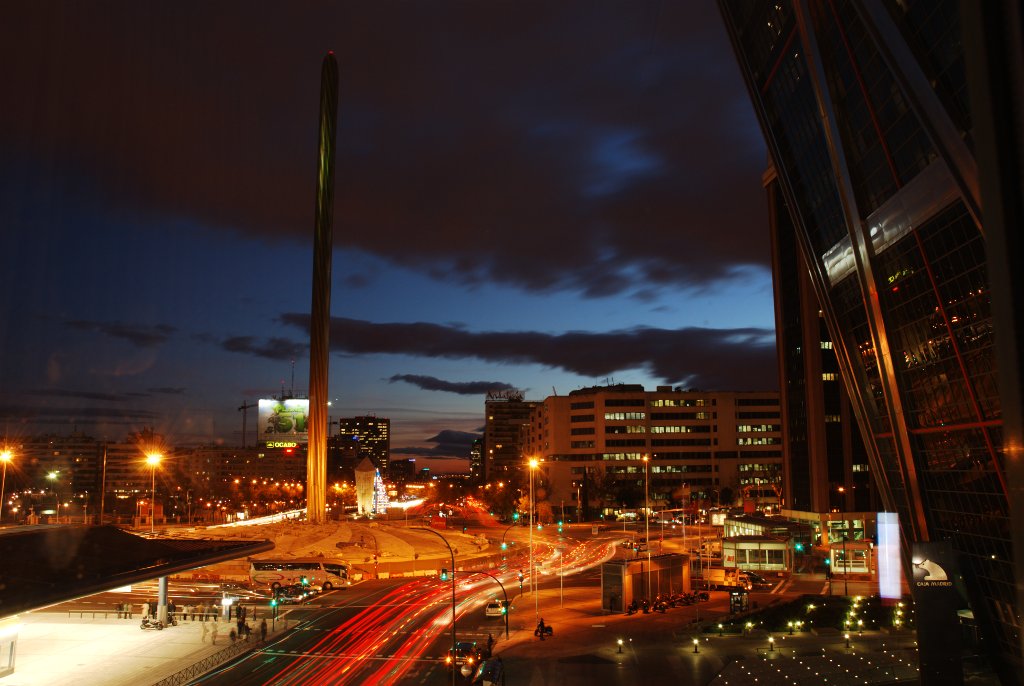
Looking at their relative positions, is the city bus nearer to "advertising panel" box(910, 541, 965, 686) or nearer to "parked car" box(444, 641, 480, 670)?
"parked car" box(444, 641, 480, 670)

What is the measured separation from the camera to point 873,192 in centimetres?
3038

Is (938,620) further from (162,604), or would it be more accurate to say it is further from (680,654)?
(162,604)

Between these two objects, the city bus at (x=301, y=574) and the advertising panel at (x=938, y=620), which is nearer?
the advertising panel at (x=938, y=620)

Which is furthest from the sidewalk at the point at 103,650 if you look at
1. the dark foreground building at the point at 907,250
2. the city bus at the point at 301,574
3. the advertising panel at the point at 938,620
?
the dark foreground building at the point at 907,250

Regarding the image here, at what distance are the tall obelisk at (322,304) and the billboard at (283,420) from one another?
99.0 ft

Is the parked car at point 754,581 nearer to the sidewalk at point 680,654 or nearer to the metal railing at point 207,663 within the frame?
the sidewalk at point 680,654

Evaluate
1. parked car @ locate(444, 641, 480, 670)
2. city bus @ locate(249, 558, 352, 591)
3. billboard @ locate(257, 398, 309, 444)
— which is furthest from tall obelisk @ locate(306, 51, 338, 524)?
parked car @ locate(444, 641, 480, 670)

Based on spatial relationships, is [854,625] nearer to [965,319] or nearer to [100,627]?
[965,319]

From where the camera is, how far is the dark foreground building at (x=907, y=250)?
24188 mm

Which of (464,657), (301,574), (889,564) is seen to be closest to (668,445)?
(889,564)

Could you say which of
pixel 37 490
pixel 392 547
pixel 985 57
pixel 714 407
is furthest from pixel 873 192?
pixel 37 490

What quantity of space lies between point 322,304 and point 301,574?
32.6 metres

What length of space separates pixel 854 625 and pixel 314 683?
26057 millimetres

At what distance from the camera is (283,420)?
107500 mm
